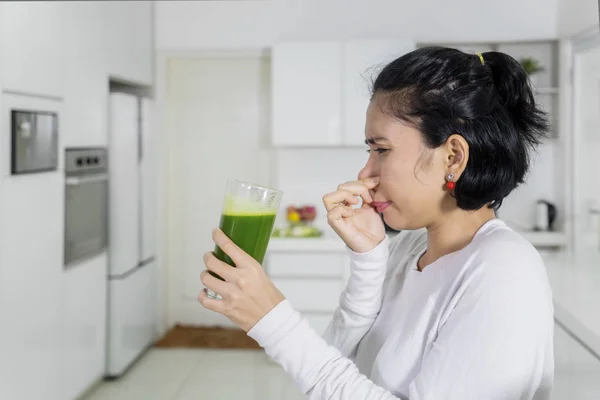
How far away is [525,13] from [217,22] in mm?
348

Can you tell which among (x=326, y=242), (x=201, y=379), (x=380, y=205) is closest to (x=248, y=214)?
(x=380, y=205)

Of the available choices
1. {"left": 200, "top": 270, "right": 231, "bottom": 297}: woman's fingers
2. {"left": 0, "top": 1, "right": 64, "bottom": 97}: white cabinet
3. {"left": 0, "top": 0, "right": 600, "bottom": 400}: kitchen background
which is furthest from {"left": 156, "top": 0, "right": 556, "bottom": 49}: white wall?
{"left": 200, "top": 270, "right": 231, "bottom": 297}: woman's fingers

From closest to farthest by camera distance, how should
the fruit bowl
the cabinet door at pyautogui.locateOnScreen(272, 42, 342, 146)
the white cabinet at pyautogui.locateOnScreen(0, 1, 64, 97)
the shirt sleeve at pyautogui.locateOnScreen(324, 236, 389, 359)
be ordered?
the white cabinet at pyautogui.locateOnScreen(0, 1, 64, 97) → the shirt sleeve at pyautogui.locateOnScreen(324, 236, 389, 359) → the cabinet door at pyautogui.locateOnScreen(272, 42, 342, 146) → the fruit bowl

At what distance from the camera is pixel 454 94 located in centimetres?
45

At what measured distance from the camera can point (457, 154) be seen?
17.7 inches

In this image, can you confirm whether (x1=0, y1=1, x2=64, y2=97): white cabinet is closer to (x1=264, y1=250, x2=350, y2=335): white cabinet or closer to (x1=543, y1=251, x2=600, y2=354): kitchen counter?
(x1=264, y1=250, x2=350, y2=335): white cabinet

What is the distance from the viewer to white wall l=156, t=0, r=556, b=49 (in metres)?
0.55

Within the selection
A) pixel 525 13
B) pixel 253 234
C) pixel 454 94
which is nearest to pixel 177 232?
pixel 253 234

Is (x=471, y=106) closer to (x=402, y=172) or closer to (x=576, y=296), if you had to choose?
(x=402, y=172)

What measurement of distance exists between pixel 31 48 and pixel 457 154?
0.32m

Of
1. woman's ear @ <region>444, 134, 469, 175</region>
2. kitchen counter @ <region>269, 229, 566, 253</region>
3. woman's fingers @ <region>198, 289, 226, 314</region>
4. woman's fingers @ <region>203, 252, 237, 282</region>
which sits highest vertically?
woman's ear @ <region>444, 134, 469, 175</region>

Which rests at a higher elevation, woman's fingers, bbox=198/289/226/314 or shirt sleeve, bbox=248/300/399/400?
woman's fingers, bbox=198/289/226/314

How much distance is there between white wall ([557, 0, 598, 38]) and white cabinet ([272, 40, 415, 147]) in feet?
0.60

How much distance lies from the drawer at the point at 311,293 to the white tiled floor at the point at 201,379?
0.07m
